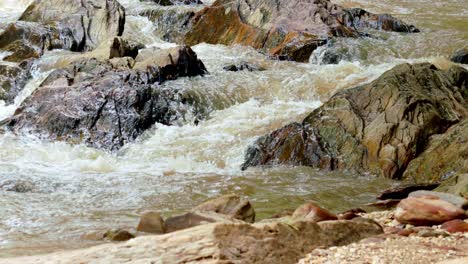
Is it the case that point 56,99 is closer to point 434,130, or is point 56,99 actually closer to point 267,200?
point 267,200

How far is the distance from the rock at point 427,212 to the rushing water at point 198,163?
1875 millimetres

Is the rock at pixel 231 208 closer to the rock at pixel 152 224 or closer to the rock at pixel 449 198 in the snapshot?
the rock at pixel 152 224

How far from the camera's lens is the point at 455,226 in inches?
200

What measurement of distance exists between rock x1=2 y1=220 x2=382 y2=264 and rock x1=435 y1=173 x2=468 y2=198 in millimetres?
2677

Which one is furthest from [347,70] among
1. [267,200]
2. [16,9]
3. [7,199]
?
[16,9]

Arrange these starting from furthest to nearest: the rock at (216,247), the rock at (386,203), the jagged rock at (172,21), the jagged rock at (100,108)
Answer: the jagged rock at (172,21), the jagged rock at (100,108), the rock at (386,203), the rock at (216,247)

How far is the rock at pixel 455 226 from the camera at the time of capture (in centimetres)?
502

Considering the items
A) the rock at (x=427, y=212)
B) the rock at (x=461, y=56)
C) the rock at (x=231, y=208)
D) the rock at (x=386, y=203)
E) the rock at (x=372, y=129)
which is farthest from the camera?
the rock at (x=461, y=56)

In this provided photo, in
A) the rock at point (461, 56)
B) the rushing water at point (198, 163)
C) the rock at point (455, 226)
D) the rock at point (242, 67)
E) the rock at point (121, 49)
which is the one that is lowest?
the rushing water at point (198, 163)

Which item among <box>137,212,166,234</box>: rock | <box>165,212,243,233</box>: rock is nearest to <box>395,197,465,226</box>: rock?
<box>165,212,243,233</box>: rock

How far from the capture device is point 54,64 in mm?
13375

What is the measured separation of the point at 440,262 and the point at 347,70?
29.6ft

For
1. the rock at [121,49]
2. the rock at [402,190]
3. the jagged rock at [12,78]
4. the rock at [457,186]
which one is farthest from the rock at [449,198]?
the jagged rock at [12,78]

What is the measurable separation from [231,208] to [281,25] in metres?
9.79
